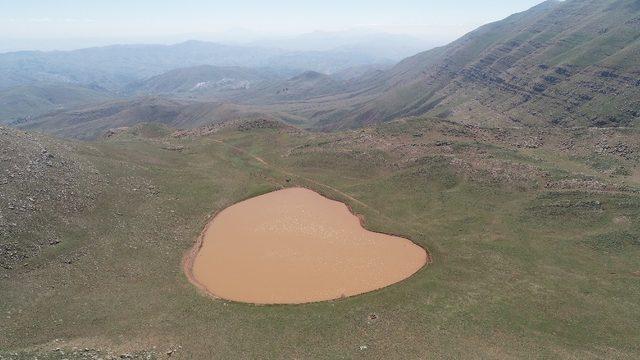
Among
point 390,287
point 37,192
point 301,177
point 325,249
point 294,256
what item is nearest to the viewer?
point 390,287

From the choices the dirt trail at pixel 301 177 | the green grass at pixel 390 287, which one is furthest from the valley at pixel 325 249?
the dirt trail at pixel 301 177

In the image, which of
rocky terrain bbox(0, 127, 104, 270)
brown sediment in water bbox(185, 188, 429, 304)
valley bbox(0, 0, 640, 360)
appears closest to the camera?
valley bbox(0, 0, 640, 360)

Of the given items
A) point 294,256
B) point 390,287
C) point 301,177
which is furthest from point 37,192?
point 390,287

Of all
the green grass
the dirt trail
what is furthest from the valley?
the dirt trail

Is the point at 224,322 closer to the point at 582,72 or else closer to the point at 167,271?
the point at 167,271

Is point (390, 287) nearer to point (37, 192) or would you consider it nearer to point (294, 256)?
point (294, 256)

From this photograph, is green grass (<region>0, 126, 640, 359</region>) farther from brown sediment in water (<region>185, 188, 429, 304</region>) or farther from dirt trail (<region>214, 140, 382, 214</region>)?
brown sediment in water (<region>185, 188, 429, 304</region>)
